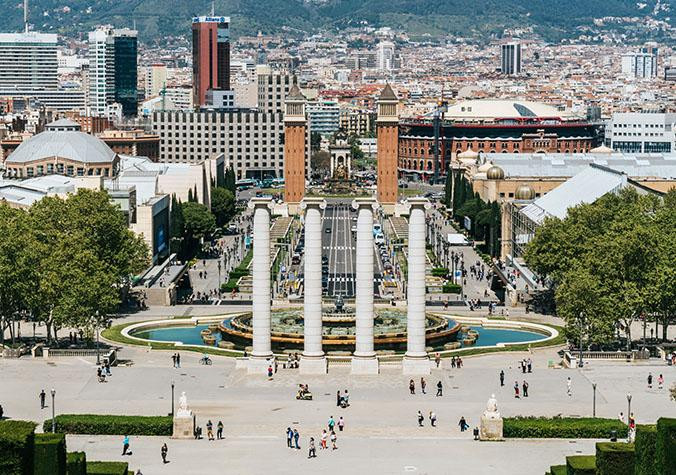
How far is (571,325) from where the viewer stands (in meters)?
82.6

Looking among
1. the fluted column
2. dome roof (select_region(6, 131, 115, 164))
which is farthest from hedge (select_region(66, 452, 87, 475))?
dome roof (select_region(6, 131, 115, 164))

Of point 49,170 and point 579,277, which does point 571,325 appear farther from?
point 49,170

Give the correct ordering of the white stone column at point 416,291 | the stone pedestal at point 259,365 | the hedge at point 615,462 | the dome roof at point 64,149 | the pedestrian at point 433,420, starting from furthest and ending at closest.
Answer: the dome roof at point 64,149, the stone pedestal at point 259,365, the white stone column at point 416,291, the pedestrian at point 433,420, the hedge at point 615,462

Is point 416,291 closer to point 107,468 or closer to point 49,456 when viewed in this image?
point 107,468

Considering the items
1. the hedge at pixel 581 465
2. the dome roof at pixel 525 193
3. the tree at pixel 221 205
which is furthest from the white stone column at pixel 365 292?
the tree at pixel 221 205

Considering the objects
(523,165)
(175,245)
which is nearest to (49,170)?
(175,245)

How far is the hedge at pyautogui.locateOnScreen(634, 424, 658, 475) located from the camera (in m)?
51.4

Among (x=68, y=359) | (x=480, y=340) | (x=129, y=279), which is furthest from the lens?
(x=129, y=279)

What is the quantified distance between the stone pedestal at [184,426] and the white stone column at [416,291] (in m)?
16.4

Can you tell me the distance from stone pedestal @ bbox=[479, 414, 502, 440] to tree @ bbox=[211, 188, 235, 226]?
10564cm

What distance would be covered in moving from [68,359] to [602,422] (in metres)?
29.1

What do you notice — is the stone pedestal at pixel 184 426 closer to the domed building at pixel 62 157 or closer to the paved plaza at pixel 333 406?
the paved plaza at pixel 333 406

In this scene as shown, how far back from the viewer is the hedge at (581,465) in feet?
177

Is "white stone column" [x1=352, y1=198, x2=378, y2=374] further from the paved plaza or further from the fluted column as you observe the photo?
the fluted column
